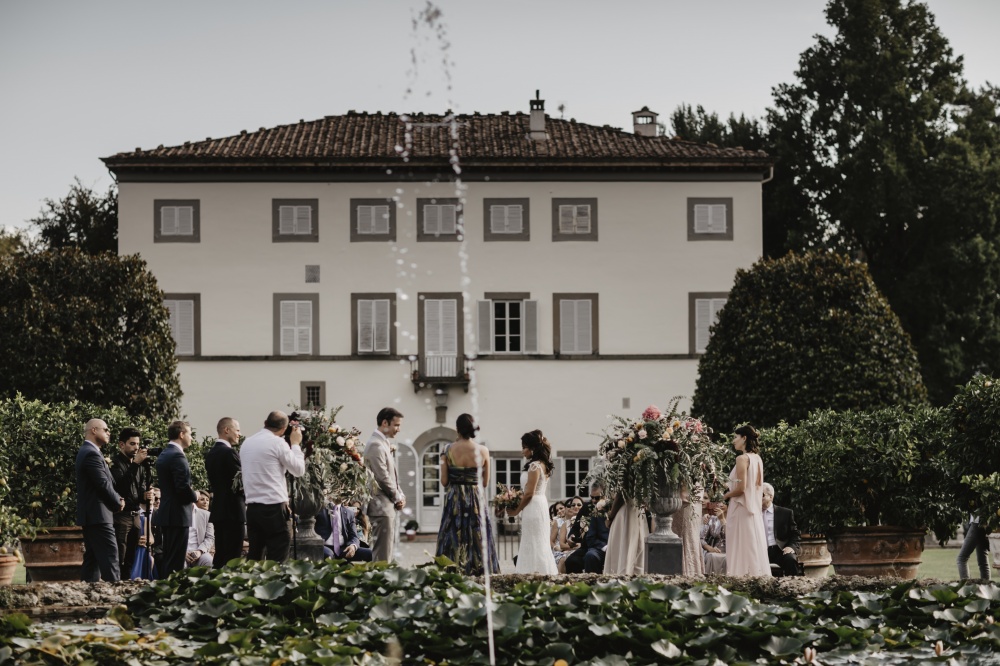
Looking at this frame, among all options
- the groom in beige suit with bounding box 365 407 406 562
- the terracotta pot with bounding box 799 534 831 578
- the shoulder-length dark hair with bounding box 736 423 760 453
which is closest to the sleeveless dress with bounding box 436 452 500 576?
the groom in beige suit with bounding box 365 407 406 562

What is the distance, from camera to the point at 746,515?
12250 mm

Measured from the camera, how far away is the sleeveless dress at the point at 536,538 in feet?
41.8

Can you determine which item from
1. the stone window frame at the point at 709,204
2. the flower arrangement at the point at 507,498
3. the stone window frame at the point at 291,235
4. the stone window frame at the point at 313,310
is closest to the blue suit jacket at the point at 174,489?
the flower arrangement at the point at 507,498

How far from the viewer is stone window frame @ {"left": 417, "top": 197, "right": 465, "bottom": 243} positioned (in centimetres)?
3266

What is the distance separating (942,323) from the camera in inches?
1341

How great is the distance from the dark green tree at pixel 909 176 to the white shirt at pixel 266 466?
81.0ft

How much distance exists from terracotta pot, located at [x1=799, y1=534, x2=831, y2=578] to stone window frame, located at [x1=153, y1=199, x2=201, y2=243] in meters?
21.1

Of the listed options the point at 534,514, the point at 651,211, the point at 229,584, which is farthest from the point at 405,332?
the point at 229,584

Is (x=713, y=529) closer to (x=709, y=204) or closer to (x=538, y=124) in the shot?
(x=709, y=204)

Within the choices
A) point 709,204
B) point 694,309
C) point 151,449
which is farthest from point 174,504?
point 709,204

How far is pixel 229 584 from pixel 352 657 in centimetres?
159

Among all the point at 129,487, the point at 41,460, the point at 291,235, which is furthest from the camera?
the point at 291,235

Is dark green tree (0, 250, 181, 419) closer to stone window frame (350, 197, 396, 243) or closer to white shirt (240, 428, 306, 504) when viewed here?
stone window frame (350, 197, 396, 243)

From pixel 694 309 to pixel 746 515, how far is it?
68.8ft
